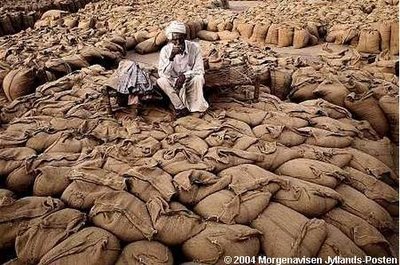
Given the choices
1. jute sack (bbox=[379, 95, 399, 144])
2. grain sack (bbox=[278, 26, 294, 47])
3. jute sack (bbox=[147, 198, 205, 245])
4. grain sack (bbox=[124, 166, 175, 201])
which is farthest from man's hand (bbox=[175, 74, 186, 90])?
grain sack (bbox=[278, 26, 294, 47])

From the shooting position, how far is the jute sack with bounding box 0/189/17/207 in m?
2.71

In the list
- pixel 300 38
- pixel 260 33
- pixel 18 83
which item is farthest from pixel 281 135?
pixel 260 33

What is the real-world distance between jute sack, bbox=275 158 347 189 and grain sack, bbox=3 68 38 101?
3851 millimetres

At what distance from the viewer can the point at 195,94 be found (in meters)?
3.94

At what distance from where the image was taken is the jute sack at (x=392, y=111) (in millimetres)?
4281

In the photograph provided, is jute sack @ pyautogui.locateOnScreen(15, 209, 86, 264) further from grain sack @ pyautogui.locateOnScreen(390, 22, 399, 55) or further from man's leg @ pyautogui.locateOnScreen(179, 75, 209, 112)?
grain sack @ pyautogui.locateOnScreen(390, 22, 399, 55)

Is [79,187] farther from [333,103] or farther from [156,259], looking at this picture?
[333,103]

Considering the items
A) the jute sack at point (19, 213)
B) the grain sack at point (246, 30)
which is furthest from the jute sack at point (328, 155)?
the grain sack at point (246, 30)

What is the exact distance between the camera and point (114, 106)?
14.0ft

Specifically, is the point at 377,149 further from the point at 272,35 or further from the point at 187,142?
the point at 272,35

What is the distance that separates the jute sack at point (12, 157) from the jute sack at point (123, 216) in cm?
97

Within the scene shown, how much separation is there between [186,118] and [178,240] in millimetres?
1583

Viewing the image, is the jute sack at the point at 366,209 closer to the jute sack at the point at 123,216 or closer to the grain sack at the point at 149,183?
the grain sack at the point at 149,183

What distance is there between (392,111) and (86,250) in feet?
11.7
